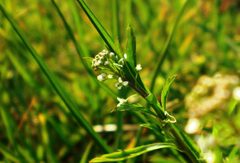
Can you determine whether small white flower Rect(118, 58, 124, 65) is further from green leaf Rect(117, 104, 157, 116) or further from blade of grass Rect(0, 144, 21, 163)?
blade of grass Rect(0, 144, 21, 163)

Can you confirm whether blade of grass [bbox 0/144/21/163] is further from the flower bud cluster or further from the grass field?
the flower bud cluster

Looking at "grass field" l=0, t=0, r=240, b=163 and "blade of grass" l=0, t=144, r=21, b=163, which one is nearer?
"grass field" l=0, t=0, r=240, b=163

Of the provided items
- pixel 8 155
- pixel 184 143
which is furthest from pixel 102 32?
pixel 8 155

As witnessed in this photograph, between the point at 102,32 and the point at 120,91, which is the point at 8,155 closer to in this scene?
the point at 120,91

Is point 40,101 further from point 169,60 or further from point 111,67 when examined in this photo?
point 111,67

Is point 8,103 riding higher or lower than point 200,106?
higher

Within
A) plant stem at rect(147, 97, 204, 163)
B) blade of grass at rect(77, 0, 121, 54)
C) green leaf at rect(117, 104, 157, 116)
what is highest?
blade of grass at rect(77, 0, 121, 54)

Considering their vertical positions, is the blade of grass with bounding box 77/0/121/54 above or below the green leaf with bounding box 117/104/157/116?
above

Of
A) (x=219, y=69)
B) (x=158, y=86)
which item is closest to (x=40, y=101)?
(x=158, y=86)

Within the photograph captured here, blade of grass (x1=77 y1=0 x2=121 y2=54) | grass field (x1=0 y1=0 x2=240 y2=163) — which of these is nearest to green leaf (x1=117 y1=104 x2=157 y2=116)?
grass field (x1=0 y1=0 x2=240 y2=163)
